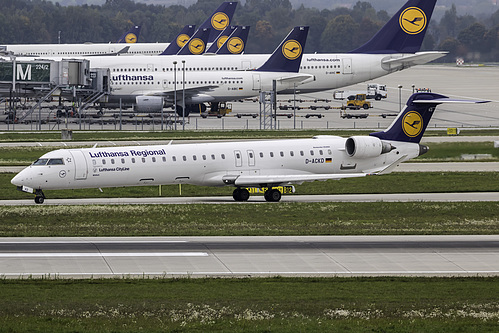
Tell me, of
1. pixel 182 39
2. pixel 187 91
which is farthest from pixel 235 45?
pixel 187 91

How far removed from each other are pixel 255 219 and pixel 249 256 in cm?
879

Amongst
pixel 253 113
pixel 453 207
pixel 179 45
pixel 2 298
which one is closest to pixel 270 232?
pixel 453 207

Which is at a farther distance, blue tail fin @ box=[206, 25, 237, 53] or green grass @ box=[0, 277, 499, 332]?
blue tail fin @ box=[206, 25, 237, 53]

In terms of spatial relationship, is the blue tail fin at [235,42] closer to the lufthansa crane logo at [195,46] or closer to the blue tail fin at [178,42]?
the lufthansa crane logo at [195,46]

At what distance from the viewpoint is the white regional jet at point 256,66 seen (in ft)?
318

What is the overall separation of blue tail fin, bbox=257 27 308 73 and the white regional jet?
2.28 meters

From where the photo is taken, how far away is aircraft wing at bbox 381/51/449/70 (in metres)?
100

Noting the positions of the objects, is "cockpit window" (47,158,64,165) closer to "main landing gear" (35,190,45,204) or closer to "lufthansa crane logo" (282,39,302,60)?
"main landing gear" (35,190,45,204)

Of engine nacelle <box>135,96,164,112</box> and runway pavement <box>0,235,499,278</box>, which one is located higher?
engine nacelle <box>135,96,164,112</box>

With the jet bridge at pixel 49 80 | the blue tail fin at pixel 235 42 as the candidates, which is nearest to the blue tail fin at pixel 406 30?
the blue tail fin at pixel 235 42

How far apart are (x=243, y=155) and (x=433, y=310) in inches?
942

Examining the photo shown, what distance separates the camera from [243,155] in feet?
152

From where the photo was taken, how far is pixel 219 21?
15188cm

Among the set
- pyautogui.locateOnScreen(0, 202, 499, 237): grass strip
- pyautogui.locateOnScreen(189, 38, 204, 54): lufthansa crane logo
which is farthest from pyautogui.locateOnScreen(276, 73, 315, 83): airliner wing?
pyautogui.locateOnScreen(0, 202, 499, 237): grass strip
